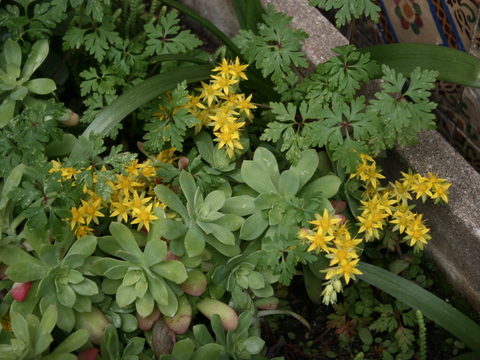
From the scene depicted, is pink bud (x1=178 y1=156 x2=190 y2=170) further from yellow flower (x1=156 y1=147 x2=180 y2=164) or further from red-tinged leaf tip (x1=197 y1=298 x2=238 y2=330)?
red-tinged leaf tip (x1=197 y1=298 x2=238 y2=330)

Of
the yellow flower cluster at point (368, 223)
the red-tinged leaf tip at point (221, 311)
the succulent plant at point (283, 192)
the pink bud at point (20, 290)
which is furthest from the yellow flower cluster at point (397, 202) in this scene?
the pink bud at point (20, 290)

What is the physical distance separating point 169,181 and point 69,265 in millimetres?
504

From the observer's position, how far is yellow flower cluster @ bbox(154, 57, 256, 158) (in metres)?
1.96

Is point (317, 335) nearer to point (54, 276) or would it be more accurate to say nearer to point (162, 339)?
point (162, 339)

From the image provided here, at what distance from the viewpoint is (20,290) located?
5.93 feet

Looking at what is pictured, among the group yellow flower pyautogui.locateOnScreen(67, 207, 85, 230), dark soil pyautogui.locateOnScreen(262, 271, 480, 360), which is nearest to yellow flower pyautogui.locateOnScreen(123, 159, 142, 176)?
yellow flower pyautogui.locateOnScreen(67, 207, 85, 230)

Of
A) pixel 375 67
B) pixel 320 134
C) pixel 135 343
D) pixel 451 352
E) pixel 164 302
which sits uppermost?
pixel 375 67

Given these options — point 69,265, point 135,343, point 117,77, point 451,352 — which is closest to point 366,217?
point 451,352

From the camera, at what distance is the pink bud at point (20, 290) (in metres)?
1.80

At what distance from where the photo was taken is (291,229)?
6.04 ft

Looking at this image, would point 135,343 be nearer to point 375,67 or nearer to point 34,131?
point 34,131

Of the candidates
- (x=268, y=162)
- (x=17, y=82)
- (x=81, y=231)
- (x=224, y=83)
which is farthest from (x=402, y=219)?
(x=17, y=82)

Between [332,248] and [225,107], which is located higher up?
[225,107]

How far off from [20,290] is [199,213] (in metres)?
0.67
